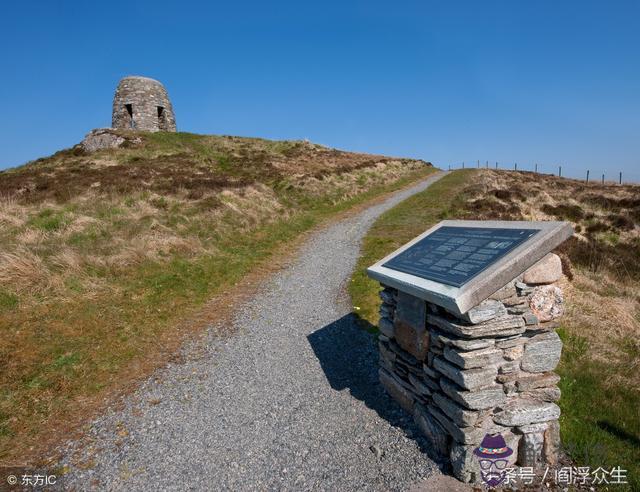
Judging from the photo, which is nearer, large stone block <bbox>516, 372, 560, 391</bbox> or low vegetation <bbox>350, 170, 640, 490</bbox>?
large stone block <bbox>516, 372, 560, 391</bbox>

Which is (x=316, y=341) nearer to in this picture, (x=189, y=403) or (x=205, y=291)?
(x=189, y=403)

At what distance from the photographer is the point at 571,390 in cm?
585

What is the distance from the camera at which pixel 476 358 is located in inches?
161

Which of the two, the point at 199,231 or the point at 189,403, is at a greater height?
the point at 199,231

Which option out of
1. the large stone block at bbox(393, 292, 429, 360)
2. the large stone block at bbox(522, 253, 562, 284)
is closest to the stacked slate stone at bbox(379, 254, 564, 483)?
the large stone block at bbox(522, 253, 562, 284)

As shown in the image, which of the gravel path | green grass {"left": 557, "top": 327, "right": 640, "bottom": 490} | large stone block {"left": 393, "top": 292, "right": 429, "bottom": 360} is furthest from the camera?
large stone block {"left": 393, "top": 292, "right": 429, "bottom": 360}

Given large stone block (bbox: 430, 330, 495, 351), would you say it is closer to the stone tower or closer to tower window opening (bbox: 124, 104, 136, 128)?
the stone tower

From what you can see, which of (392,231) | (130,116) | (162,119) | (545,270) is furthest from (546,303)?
(162,119)

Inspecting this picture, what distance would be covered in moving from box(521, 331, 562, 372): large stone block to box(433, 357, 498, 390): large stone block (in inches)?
17.5

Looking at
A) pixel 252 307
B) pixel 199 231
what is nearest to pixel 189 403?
pixel 252 307

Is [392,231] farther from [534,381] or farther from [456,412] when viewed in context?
[456,412]

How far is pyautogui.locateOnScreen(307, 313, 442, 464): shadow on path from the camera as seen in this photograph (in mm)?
5348

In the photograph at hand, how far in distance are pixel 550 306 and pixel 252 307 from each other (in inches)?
261

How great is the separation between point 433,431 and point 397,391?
99 cm
